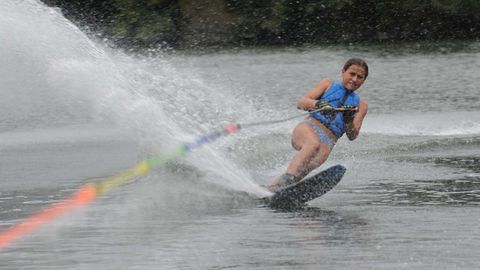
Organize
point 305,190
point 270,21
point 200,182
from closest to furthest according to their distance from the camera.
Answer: point 305,190 → point 200,182 → point 270,21

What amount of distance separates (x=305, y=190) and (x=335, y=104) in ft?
3.67

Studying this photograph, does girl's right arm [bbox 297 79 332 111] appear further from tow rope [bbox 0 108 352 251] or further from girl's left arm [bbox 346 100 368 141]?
girl's left arm [bbox 346 100 368 141]

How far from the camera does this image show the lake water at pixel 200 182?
660 centimetres

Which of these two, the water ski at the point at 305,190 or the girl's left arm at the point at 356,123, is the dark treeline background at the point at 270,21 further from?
the water ski at the point at 305,190

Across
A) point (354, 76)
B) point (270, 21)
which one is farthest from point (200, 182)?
point (270, 21)

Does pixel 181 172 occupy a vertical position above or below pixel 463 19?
below

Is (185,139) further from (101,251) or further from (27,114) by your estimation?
(27,114)

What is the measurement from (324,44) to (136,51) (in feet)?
19.7

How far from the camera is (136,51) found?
36.9 metres

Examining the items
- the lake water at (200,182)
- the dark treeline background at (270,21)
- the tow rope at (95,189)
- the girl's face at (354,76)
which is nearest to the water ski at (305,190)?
the lake water at (200,182)

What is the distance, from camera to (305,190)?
8570mm

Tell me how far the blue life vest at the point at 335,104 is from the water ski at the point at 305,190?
805 millimetres

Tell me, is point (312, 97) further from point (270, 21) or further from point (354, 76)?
point (270, 21)

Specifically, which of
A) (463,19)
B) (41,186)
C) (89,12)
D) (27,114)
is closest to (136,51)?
(89,12)
